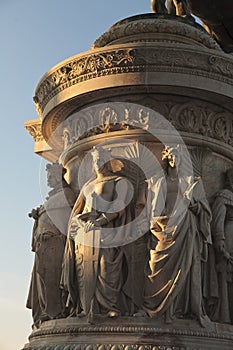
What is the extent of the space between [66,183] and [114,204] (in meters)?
1.25

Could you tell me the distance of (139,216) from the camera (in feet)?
27.0

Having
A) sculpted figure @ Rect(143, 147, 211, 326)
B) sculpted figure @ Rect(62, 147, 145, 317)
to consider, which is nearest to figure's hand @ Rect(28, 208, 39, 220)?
sculpted figure @ Rect(62, 147, 145, 317)

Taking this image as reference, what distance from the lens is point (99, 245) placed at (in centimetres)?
798

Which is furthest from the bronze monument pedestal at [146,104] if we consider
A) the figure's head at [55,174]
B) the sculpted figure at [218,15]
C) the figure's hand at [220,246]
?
the sculpted figure at [218,15]

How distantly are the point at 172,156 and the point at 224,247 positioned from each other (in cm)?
149

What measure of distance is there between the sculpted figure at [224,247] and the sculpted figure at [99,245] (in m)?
1.29

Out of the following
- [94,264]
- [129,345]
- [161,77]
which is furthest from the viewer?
[161,77]

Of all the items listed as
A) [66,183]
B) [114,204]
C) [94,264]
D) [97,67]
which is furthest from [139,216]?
[97,67]

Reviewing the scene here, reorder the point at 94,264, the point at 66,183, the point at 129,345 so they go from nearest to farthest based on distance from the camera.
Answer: the point at 129,345 < the point at 94,264 < the point at 66,183

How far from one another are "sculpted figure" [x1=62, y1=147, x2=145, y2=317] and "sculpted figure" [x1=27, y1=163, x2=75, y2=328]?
534 millimetres

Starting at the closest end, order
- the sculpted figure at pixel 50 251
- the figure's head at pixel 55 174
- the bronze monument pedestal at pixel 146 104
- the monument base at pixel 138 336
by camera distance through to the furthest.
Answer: the monument base at pixel 138 336 < the bronze monument pedestal at pixel 146 104 < the sculpted figure at pixel 50 251 < the figure's head at pixel 55 174

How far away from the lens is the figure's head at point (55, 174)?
937 centimetres

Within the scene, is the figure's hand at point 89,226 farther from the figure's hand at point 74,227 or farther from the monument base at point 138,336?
the monument base at point 138,336

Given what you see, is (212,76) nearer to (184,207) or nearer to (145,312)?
(184,207)
